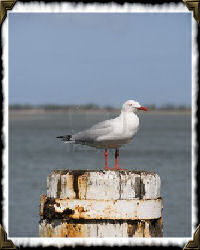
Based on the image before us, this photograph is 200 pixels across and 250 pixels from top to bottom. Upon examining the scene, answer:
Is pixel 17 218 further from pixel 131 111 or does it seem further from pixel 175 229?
pixel 131 111

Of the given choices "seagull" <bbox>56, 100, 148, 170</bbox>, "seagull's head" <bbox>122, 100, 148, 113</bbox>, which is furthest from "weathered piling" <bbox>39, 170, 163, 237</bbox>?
"seagull's head" <bbox>122, 100, 148, 113</bbox>

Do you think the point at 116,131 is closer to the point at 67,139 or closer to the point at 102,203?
the point at 67,139

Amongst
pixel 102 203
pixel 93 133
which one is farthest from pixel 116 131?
pixel 102 203

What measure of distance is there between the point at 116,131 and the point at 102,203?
113 centimetres

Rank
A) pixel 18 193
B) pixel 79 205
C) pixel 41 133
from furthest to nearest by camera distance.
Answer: pixel 41 133
pixel 18 193
pixel 79 205

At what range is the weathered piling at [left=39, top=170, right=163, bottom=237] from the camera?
525 centimetres

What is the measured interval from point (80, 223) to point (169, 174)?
25.7m

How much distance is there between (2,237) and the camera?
5469 mm

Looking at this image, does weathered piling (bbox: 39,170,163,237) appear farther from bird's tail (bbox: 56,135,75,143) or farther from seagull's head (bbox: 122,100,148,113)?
seagull's head (bbox: 122,100,148,113)

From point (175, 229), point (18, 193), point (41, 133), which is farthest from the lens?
point (41, 133)

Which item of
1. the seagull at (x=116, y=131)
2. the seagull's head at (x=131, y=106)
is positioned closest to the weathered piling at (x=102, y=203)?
the seagull at (x=116, y=131)

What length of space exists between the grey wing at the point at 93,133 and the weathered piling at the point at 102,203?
0.82 meters

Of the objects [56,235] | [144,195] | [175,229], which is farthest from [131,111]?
[175,229]

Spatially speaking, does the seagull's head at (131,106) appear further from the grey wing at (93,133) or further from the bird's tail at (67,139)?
the bird's tail at (67,139)
